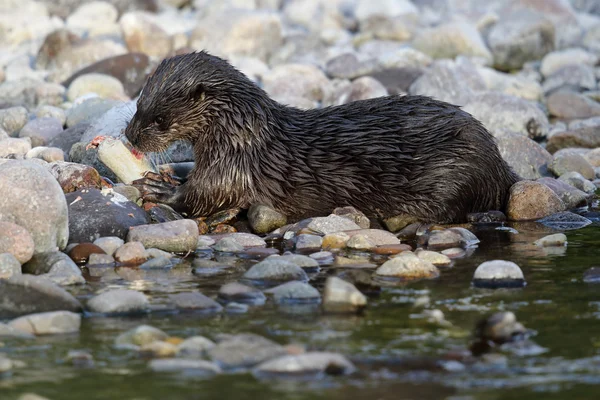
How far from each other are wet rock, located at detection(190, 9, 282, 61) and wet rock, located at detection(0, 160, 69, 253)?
947 centimetres

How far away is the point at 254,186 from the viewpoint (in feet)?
24.1

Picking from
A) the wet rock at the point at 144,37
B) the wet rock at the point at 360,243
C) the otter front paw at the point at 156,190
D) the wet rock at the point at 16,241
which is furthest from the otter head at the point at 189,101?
the wet rock at the point at 144,37

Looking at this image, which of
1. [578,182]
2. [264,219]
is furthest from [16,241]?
[578,182]

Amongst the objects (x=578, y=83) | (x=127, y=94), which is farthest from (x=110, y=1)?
(x=578, y=83)

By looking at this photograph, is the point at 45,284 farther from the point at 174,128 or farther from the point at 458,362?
the point at 174,128

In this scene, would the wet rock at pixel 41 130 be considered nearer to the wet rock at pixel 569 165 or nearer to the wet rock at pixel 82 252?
the wet rock at pixel 82 252

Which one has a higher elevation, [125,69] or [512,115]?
[125,69]

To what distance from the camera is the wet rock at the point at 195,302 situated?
195 inches

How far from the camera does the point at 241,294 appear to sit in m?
5.16

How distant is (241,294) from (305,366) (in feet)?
4.13

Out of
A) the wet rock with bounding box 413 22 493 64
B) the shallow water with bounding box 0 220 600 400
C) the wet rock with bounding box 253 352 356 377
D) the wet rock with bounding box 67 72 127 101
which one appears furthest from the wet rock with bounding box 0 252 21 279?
the wet rock with bounding box 413 22 493 64

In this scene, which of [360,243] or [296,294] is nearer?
[296,294]

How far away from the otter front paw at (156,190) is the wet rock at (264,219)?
67 cm

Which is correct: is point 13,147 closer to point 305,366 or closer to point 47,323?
point 47,323
